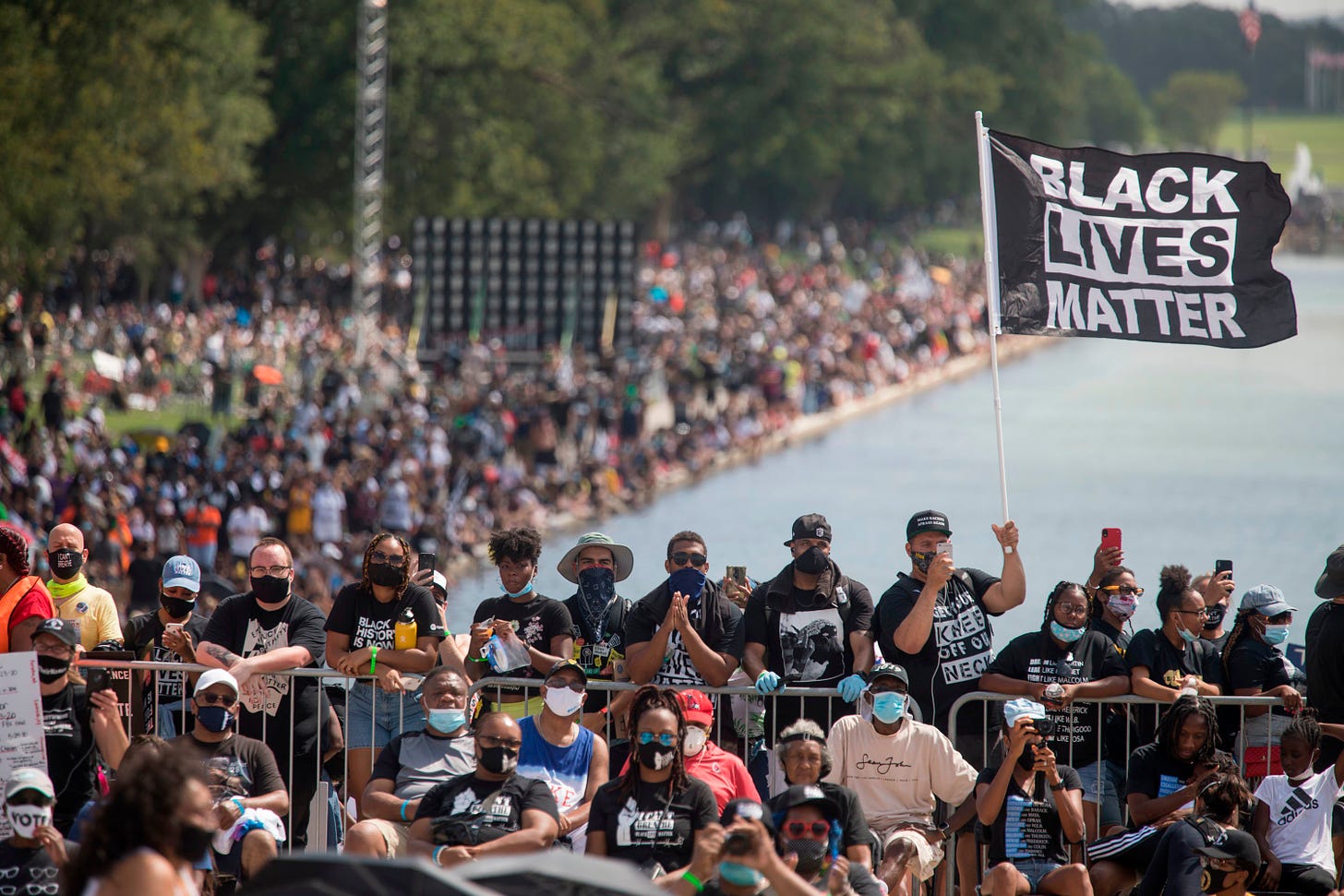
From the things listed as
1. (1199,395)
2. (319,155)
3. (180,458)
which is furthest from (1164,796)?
→ (1199,395)

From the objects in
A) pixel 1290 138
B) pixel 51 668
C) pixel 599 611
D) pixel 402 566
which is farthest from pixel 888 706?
pixel 1290 138

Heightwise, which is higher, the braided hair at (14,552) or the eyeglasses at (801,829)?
the braided hair at (14,552)

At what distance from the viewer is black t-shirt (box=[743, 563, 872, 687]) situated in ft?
33.3

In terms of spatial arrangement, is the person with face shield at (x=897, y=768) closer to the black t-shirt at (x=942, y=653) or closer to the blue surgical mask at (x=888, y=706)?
the blue surgical mask at (x=888, y=706)

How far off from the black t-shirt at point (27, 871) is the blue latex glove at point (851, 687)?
3.72m

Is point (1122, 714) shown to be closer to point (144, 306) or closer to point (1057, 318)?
point (1057, 318)

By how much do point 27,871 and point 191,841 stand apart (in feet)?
6.36

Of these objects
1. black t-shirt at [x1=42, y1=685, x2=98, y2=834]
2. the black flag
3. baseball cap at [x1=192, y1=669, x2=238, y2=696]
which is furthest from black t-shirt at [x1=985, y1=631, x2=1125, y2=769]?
black t-shirt at [x1=42, y1=685, x2=98, y2=834]

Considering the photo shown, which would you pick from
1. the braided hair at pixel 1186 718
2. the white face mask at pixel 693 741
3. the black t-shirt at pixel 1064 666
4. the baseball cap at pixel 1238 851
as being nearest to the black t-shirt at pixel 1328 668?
the braided hair at pixel 1186 718

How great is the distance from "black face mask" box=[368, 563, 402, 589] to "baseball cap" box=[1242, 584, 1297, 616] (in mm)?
4383

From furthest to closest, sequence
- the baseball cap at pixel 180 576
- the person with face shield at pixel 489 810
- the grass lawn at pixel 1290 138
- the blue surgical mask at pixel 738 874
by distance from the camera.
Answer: the grass lawn at pixel 1290 138
the baseball cap at pixel 180 576
the person with face shield at pixel 489 810
the blue surgical mask at pixel 738 874

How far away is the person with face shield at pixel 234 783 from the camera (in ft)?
29.0

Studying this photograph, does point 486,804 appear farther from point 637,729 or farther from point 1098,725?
point 1098,725

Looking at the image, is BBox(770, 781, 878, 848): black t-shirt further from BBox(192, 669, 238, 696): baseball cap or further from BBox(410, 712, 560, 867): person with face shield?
BBox(192, 669, 238, 696): baseball cap
